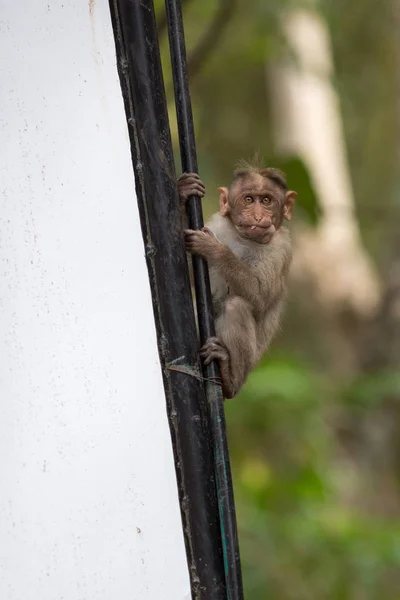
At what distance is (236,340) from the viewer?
4.39m

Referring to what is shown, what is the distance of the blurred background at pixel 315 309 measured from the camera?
7605 mm

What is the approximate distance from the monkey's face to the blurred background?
127 cm

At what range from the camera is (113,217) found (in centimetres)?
310

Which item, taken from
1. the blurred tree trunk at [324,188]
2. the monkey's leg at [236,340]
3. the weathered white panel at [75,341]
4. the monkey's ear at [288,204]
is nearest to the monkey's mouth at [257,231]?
the monkey's ear at [288,204]

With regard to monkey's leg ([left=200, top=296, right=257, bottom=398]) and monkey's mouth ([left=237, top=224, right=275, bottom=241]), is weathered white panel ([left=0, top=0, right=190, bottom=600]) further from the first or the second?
monkey's mouth ([left=237, top=224, right=275, bottom=241])

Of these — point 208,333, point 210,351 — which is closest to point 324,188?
point 210,351

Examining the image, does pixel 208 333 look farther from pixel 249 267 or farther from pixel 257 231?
pixel 257 231

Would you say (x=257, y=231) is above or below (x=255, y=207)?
below

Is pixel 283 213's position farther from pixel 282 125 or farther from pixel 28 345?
pixel 282 125

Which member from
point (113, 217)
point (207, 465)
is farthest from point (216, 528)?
point (113, 217)

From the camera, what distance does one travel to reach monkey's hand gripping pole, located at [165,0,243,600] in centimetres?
301

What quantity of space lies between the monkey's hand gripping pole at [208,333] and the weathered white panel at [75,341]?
0.14m

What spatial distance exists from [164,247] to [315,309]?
7064 millimetres

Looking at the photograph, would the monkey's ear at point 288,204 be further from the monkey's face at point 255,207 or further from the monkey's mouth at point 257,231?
the monkey's mouth at point 257,231
